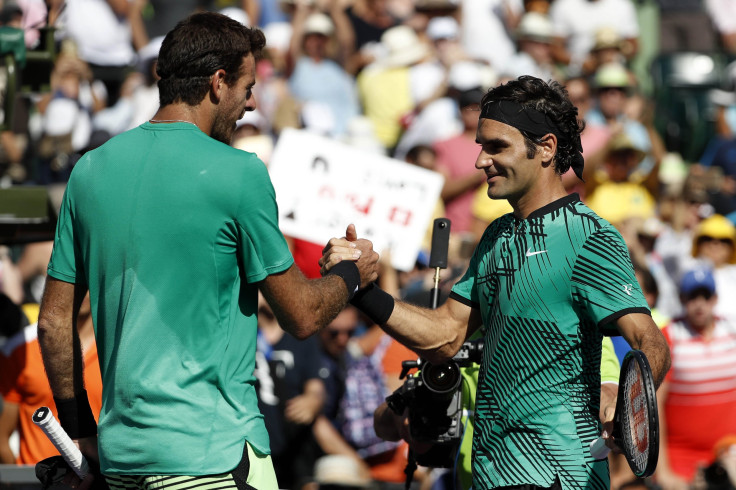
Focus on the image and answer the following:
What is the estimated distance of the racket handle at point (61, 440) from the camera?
3506 millimetres

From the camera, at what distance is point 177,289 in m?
3.29

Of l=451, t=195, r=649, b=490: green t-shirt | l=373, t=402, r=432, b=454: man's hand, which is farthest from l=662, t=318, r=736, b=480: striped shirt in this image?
l=451, t=195, r=649, b=490: green t-shirt

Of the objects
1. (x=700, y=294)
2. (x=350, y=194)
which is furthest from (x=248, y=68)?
(x=700, y=294)

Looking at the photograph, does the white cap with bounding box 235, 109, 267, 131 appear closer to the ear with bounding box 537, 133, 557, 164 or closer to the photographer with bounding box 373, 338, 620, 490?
the photographer with bounding box 373, 338, 620, 490

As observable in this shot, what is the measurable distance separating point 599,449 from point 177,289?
135 centimetres

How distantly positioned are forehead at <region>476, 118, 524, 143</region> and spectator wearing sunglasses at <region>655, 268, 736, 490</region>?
3822 millimetres

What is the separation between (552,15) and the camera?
41.3ft

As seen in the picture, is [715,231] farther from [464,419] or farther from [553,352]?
[553,352]

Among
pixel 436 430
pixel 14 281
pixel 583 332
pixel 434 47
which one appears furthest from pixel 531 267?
pixel 434 47

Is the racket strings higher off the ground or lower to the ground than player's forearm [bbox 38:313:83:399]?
→ higher

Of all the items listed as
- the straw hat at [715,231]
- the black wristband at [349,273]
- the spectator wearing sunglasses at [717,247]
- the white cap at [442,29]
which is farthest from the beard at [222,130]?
the white cap at [442,29]

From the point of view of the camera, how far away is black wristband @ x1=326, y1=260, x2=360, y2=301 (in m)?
3.84

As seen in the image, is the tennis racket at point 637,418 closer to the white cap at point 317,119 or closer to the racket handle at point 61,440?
the racket handle at point 61,440

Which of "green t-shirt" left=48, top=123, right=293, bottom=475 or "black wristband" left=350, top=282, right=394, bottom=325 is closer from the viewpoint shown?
"green t-shirt" left=48, top=123, right=293, bottom=475
